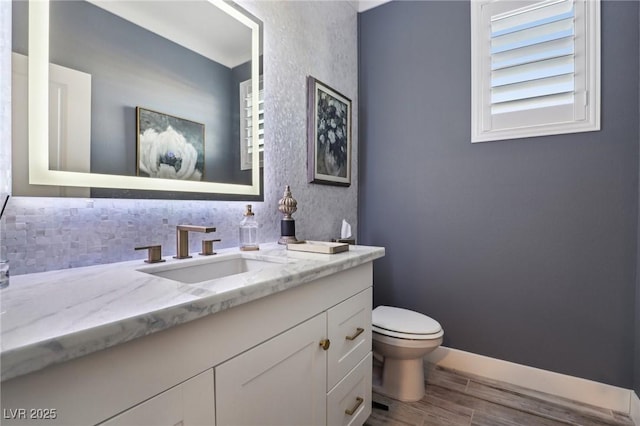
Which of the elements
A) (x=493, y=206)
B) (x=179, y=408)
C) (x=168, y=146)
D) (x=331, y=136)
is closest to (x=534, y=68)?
(x=493, y=206)

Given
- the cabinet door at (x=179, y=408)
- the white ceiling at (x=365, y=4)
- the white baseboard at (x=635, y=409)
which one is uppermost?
the white ceiling at (x=365, y=4)

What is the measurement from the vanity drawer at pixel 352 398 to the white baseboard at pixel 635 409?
1.37 m

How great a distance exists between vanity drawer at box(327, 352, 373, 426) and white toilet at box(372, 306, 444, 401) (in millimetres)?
282

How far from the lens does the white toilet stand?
1627 mm

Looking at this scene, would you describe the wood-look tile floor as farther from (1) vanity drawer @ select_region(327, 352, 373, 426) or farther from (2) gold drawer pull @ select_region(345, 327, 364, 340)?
(2) gold drawer pull @ select_region(345, 327, 364, 340)

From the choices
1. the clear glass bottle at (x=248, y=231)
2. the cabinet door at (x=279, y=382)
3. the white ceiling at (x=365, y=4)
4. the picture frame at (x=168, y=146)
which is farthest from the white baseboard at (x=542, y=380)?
the white ceiling at (x=365, y=4)

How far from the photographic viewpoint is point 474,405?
166cm

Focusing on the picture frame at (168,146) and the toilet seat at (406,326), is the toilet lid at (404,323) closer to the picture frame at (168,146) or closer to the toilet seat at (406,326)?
the toilet seat at (406,326)

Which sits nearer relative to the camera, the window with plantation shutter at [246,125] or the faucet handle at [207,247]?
the faucet handle at [207,247]

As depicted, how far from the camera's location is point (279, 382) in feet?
2.86

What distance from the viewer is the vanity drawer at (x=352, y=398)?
115 cm

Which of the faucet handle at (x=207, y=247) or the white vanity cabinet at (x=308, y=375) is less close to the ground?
the faucet handle at (x=207, y=247)

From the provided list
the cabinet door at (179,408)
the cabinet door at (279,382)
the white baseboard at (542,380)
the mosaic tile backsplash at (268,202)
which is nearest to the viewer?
the cabinet door at (179,408)

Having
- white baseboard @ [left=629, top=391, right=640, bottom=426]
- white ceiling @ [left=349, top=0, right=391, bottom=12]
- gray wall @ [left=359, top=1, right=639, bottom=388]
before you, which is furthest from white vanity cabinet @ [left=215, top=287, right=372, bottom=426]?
white ceiling @ [left=349, top=0, right=391, bottom=12]
